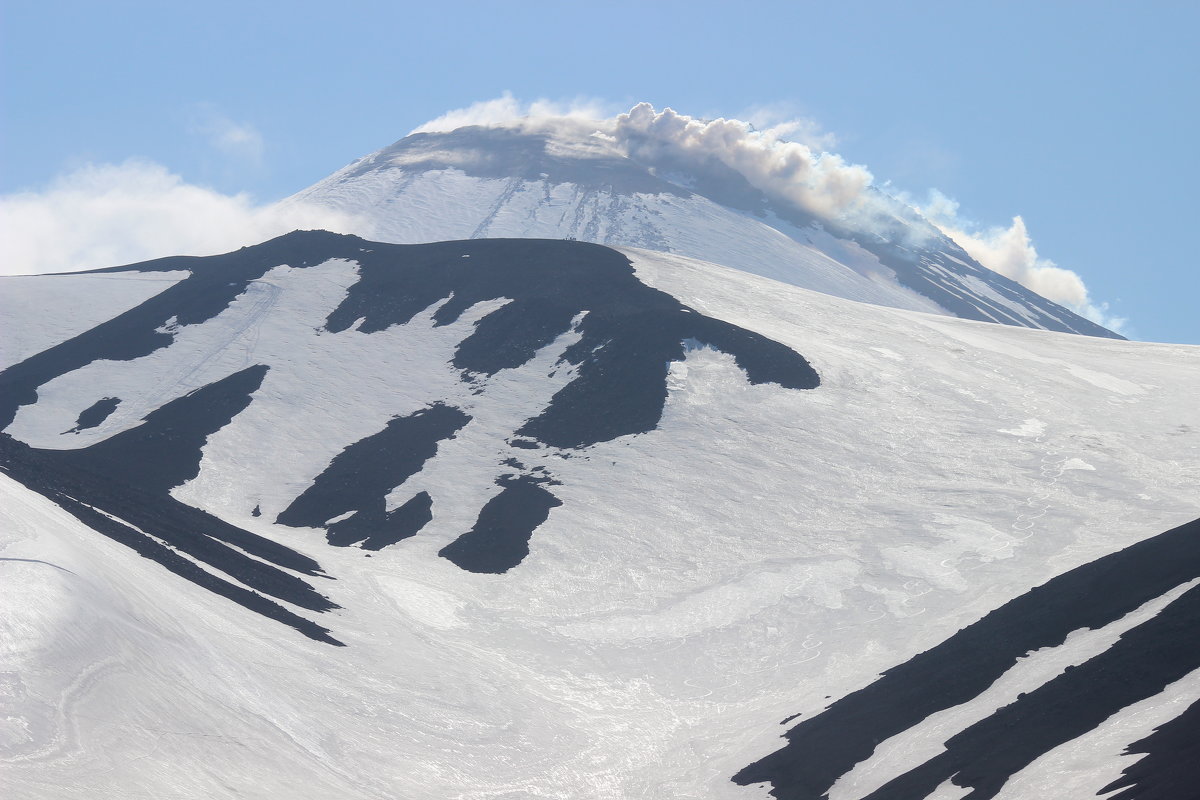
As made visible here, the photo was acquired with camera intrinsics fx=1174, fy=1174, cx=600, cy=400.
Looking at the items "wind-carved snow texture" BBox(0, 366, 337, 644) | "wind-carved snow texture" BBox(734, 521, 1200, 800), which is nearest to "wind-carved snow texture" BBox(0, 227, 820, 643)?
"wind-carved snow texture" BBox(0, 366, 337, 644)

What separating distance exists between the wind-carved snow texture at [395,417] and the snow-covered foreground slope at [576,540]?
38cm

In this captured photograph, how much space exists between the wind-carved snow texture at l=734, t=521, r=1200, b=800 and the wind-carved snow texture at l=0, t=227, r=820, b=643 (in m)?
23.0

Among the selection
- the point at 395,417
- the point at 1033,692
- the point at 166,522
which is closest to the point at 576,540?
the point at 166,522

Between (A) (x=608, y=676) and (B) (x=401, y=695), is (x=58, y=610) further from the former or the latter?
(A) (x=608, y=676)

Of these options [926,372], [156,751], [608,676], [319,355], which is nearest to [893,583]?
[608,676]

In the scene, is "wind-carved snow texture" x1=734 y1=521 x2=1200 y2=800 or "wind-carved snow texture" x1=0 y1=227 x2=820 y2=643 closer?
"wind-carved snow texture" x1=734 y1=521 x2=1200 y2=800

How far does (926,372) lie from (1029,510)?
24.9 metres

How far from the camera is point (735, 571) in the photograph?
6419 centimetres

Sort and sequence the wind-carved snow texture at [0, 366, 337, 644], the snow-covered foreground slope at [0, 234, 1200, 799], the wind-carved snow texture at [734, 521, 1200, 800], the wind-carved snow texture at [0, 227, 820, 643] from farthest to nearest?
1. the wind-carved snow texture at [0, 227, 820, 643]
2. the wind-carved snow texture at [0, 366, 337, 644]
3. the snow-covered foreground slope at [0, 234, 1200, 799]
4. the wind-carved snow texture at [734, 521, 1200, 800]

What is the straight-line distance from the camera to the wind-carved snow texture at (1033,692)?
108 feet

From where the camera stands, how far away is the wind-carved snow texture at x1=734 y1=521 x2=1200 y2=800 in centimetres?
3300

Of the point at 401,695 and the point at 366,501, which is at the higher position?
the point at 366,501

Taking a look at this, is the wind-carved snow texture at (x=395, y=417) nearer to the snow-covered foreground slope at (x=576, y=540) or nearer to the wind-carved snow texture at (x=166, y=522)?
the wind-carved snow texture at (x=166, y=522)

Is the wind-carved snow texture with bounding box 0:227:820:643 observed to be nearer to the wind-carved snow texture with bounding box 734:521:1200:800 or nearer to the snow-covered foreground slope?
the snow-covered foreground slope
